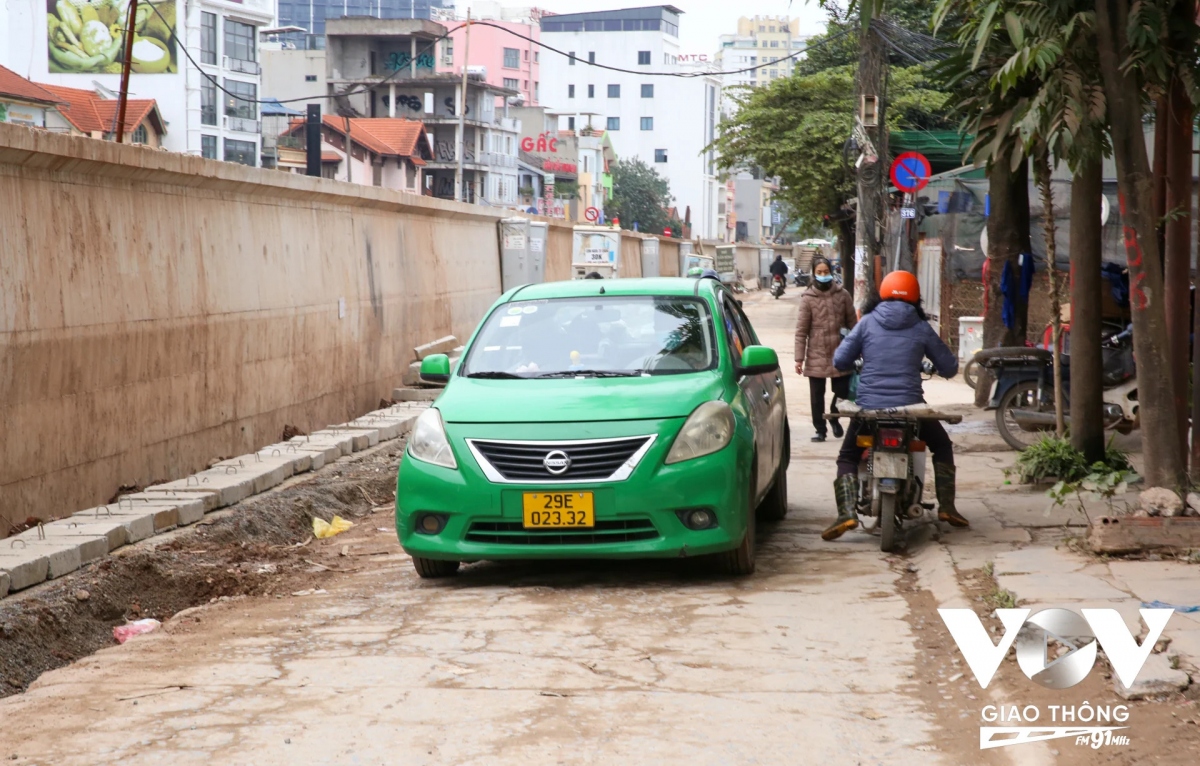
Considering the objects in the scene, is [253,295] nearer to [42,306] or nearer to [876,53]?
[42,306]

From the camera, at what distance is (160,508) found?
8.59 m

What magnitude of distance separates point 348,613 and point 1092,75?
520cm

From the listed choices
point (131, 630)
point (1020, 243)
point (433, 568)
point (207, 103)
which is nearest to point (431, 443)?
point (433, 568)

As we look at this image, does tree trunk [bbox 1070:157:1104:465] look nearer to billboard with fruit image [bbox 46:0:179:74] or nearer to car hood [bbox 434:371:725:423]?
car hood [bbox 434:371:725:423]

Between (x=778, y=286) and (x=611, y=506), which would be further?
(x=778, y=286)

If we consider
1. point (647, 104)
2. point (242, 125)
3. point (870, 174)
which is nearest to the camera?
point (870, 174)

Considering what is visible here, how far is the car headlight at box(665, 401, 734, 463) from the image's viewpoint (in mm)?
7348

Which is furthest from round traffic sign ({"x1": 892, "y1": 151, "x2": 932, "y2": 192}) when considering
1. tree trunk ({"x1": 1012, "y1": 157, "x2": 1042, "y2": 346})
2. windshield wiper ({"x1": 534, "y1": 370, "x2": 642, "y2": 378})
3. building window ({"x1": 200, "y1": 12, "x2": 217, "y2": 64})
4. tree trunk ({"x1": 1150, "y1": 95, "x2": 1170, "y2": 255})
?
building window ({"x1": 200, "y1": 12, "x2": 217, "y2": 64})

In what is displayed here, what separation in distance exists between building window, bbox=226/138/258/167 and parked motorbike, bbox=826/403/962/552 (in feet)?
215

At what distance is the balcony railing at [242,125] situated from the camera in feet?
233

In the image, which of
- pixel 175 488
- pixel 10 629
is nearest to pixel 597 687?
pixel 10 629

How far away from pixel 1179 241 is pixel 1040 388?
3.81 meters

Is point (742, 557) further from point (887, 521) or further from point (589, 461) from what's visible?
point (887, 521)

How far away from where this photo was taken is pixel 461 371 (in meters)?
8.41
